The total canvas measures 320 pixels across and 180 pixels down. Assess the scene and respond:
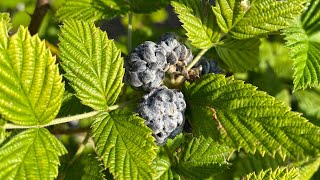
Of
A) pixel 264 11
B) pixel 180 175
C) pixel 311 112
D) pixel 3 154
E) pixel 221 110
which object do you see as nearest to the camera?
pixel 3 154

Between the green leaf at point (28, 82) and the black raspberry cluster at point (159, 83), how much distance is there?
0.68ft

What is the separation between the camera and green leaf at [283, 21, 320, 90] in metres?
1.53

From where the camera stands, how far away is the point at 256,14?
1.52 m

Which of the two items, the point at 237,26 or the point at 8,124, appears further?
the point at 237,26

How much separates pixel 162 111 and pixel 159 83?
0.09m

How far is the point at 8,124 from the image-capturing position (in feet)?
4.27

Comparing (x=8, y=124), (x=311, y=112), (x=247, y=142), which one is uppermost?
(x=8, y=124)

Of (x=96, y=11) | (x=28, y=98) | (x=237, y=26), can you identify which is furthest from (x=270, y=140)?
(x=96, y=11)

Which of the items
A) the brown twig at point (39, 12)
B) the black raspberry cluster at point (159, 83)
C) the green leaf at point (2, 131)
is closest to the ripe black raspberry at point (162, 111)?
the black raspberry cluster at point (159, 83)

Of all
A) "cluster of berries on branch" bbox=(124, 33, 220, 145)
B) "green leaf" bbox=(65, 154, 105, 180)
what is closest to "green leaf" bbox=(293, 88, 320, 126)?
"cluster of berries on branch" bbox=(124, 33, 220, 145)

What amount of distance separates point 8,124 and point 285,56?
1558 mm

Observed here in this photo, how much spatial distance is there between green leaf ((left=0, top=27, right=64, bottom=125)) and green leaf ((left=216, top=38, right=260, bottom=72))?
1.86 ft

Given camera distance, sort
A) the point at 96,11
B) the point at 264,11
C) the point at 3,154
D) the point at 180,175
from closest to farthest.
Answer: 1. the point at 3,154
2. the point at 264,11
3. the point at 180,175
4. the point at 96,11

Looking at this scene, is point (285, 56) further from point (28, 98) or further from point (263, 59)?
point (28, 98)
